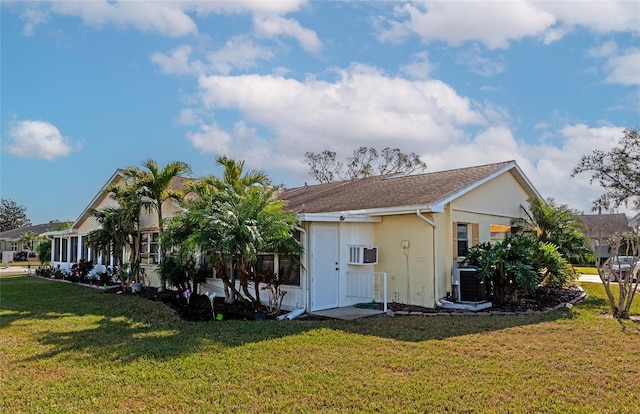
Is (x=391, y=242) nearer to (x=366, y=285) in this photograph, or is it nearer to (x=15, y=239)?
(x=366, y=285)

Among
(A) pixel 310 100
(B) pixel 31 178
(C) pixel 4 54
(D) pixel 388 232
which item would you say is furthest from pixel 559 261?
(B) pixel 31 178

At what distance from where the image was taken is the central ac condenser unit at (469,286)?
34.0ft

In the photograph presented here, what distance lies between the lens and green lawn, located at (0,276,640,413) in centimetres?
463

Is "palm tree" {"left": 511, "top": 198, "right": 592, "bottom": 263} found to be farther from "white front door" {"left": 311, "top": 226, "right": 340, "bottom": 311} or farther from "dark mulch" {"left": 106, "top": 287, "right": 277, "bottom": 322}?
"dark mulch" {"left": 106, "top": 287, "right": 277, "bottom": 322}

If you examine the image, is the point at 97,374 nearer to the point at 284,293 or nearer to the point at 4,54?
the point at 284,293

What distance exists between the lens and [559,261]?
36.4ft

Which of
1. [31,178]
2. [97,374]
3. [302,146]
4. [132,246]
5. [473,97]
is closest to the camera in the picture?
[97,374]

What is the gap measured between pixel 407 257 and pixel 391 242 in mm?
584

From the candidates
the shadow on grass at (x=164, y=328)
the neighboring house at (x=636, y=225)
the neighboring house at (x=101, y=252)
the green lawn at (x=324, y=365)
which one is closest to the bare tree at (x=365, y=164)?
the neighboring house at (x=636, y=225)

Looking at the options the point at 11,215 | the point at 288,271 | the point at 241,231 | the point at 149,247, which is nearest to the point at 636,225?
the point at 288,271

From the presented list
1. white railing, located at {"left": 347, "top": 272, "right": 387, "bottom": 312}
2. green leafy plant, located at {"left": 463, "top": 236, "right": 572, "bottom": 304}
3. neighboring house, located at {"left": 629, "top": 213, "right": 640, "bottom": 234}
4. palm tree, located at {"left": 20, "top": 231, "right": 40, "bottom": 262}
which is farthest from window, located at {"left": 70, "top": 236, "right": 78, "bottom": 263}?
palm tree, located at {"left": 20, "top": 231, "right": 40, "bottom": 262}

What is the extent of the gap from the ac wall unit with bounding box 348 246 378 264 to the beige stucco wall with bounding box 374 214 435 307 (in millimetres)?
528

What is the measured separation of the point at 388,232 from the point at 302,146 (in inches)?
991

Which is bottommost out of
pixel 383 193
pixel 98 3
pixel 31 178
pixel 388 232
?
pixel 388 232
